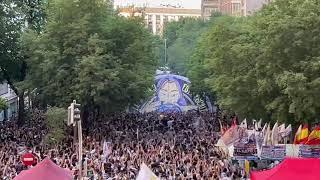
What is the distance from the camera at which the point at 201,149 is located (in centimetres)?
3189

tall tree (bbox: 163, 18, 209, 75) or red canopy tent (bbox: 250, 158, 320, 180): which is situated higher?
tall tree (bbox: 163, 18, 209, 75)

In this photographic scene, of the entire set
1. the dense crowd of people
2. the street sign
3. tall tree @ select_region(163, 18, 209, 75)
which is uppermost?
tall tree @ select_region(163, 18, 209, 75)

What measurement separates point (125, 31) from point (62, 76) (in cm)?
484

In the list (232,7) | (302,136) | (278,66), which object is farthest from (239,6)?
(302,136)

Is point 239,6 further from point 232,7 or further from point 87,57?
point 87,57

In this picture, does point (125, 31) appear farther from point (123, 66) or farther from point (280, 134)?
point (280, 134)

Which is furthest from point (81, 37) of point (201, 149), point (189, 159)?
point (189, 159)

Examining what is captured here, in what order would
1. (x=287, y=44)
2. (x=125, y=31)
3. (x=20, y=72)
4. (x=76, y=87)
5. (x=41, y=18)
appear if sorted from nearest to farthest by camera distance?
(x=287, y=44) → (x=76, y=87) → (x=125, y=31) → (x=20, y=72) → (x=41, y=18)

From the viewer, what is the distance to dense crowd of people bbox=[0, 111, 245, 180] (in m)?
25.5

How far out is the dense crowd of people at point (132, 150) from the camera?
1005 inches

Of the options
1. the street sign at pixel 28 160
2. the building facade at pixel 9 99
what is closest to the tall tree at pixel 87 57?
the street sign at pixel 28 160

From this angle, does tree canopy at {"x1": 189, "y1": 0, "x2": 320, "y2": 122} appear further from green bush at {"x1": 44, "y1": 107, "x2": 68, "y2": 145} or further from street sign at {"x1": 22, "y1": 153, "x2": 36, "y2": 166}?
street sign at {"x1": 22, "y1": 153, "x2": 36, "y2": 166}

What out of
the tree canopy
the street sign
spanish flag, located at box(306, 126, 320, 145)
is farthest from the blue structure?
the street sign

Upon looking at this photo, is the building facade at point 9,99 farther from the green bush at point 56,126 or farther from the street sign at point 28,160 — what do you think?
the street sign at point 28,160
